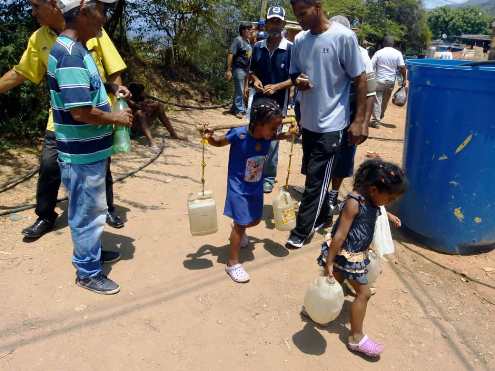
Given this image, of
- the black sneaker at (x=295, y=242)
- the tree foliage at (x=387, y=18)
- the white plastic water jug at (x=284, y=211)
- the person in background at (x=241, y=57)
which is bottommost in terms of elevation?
the black sneaker at (x=295, y=242)

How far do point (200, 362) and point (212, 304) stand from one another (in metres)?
0.53

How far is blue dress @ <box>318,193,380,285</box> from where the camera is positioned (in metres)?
2.44

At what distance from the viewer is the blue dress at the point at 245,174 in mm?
2898

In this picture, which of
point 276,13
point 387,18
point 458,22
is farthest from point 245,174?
point 458,22

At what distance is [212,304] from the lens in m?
2.88

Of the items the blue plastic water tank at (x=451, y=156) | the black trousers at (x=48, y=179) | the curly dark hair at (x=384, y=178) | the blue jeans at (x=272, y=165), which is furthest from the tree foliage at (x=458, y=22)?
the black trousers at (x=48, y=179)

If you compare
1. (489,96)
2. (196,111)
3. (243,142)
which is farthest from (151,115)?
(489,96)

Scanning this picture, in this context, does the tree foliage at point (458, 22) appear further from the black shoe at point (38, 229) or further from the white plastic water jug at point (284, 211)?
the black shoe at point (38, 229)

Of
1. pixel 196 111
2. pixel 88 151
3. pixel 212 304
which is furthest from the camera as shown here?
pixel 196 111

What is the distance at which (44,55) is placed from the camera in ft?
10.1

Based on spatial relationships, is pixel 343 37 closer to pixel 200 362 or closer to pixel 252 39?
pixel 200 362

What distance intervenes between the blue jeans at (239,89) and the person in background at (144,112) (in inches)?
91.4

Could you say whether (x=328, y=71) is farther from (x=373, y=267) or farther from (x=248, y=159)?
(x=373, y=267)

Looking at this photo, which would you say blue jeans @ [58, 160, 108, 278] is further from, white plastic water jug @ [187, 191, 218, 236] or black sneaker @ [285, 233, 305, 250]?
black sneaker @ [285, 233, 305, 250]
